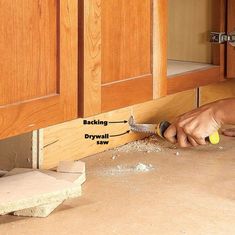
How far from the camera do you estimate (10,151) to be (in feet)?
6.39

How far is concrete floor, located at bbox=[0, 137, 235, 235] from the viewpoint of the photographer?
1.54 m

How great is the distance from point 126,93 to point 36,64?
38cm

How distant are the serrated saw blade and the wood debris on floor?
56cm

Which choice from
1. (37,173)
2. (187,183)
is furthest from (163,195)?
(37,173)

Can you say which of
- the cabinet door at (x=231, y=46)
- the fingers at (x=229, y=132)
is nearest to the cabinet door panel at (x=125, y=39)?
the cabinet door at (x=231, y=46)

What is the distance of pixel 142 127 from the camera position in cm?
227

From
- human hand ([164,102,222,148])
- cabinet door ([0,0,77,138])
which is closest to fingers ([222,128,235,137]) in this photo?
human hand ([164,102,222,148])

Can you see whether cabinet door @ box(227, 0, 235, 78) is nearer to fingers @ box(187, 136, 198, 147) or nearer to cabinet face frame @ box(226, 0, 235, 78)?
cabinet face frame @ box(226, 0, 235, 78)

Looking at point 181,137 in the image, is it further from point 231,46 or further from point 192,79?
point 231,46

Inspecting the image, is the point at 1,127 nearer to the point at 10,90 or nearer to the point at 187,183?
the point at 10,90

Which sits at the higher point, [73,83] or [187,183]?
[73,83]

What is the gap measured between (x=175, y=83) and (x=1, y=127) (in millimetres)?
760

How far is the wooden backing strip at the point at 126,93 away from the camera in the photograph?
5.79 ft

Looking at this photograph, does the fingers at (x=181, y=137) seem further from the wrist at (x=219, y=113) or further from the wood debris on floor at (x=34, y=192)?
the wood debris on floor at (x=34, y=192)
